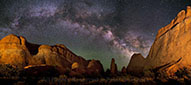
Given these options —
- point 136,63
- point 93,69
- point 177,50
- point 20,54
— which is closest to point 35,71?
point 20,54

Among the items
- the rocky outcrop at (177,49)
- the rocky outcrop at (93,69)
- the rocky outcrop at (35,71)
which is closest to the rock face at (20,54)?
the rocky outcrop at (35,71)

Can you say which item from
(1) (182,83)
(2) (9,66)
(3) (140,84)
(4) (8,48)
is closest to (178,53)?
(1) (182,83)

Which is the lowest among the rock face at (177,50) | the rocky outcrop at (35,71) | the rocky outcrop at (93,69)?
the rocky outcrop at (93,69)

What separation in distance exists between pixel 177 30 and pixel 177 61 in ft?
16.7

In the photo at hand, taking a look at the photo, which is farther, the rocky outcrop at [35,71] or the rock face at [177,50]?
the rocky outcrop at [35,71]

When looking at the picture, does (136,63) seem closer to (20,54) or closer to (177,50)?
(177,50)

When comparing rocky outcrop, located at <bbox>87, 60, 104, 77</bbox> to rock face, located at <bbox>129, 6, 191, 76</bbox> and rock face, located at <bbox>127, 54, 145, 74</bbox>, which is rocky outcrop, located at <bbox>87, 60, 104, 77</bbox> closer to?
rock face, located at <bbox>127, 54, 145, 74</bbox>

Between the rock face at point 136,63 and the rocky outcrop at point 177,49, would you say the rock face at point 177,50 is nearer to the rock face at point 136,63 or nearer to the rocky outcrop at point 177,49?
the rocky outcrop at point 177,49

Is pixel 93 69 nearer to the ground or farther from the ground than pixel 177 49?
nearer to the ground

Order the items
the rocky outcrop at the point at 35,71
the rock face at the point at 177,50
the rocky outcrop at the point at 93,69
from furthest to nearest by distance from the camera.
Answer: the rocky outcrop at the point at 93,69 < the rocky outcrop at the point at 35,71 < the rock face at the point at 177,50

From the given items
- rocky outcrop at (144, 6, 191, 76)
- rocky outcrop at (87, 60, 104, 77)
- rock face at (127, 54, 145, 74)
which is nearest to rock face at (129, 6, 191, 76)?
rocky outcrop at (144, 6, 191, 76)

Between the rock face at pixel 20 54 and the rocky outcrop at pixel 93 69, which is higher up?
the rock face at pixel 20 54

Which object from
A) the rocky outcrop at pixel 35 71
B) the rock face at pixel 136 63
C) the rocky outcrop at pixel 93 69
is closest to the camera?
the rocky outcrop at pixel 35 71

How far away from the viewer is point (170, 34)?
18.7 metres
